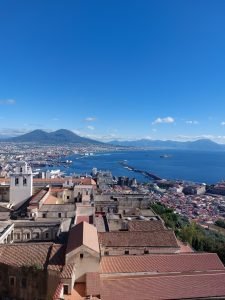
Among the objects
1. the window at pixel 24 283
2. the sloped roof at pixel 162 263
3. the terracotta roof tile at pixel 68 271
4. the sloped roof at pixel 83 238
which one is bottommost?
the window at pixel 24 283

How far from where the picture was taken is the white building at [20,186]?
3572 cm

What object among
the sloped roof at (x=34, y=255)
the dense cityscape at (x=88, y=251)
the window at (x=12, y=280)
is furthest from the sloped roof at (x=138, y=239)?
the window at (x=12, y=280)

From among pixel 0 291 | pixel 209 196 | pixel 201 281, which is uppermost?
pixel 201 281

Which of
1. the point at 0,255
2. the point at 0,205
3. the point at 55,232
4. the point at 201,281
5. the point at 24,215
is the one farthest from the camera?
the point at 0,205

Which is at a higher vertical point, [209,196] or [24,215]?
[24,215]

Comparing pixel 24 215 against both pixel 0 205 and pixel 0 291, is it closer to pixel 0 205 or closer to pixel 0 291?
pixel 0 205

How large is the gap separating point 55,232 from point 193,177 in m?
137

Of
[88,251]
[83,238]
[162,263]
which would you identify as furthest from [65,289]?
[162,263]

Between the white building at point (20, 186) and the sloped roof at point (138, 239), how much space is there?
12.7m

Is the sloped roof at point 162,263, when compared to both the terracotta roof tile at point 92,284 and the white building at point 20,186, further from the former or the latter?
the white building at point 20,186

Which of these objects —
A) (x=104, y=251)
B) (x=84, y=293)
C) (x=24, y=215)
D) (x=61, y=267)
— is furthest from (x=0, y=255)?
(x=24, y=215)

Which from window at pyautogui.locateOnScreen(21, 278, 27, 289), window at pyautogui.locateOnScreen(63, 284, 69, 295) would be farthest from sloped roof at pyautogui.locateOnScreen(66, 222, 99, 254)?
window at pyautogui.locateOnScreen(21, 278, 27, 289)

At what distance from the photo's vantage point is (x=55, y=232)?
90.3ft

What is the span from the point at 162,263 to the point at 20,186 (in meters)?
19.5
